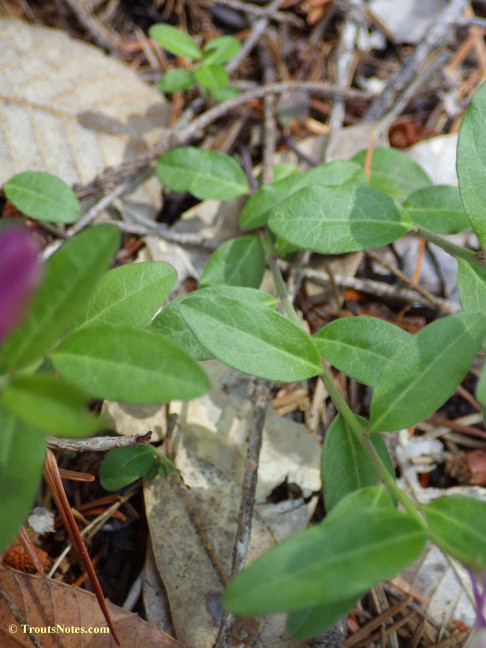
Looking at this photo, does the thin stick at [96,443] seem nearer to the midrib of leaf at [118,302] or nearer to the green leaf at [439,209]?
the midrib of leaf at [118,302]

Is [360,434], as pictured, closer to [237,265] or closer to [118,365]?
[118,365]

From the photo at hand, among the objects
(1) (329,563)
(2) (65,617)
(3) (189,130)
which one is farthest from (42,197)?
(1) (329,563)

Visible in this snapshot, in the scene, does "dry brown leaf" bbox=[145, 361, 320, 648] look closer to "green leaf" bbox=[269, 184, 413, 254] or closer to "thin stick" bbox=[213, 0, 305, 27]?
"green leaf" bbox=[269, 184, 413, 254]

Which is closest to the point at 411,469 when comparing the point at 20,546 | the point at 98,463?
the point at 98,463

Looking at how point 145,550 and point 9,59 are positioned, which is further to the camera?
point 9,59

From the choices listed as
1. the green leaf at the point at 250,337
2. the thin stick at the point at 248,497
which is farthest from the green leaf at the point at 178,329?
the thin stick at the point at 248,497

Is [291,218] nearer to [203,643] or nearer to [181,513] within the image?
[181,513]

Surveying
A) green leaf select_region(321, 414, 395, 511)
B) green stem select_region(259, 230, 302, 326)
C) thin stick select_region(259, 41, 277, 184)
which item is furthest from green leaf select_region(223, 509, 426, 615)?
thin stick select_region(259, 41, 277, 184)
